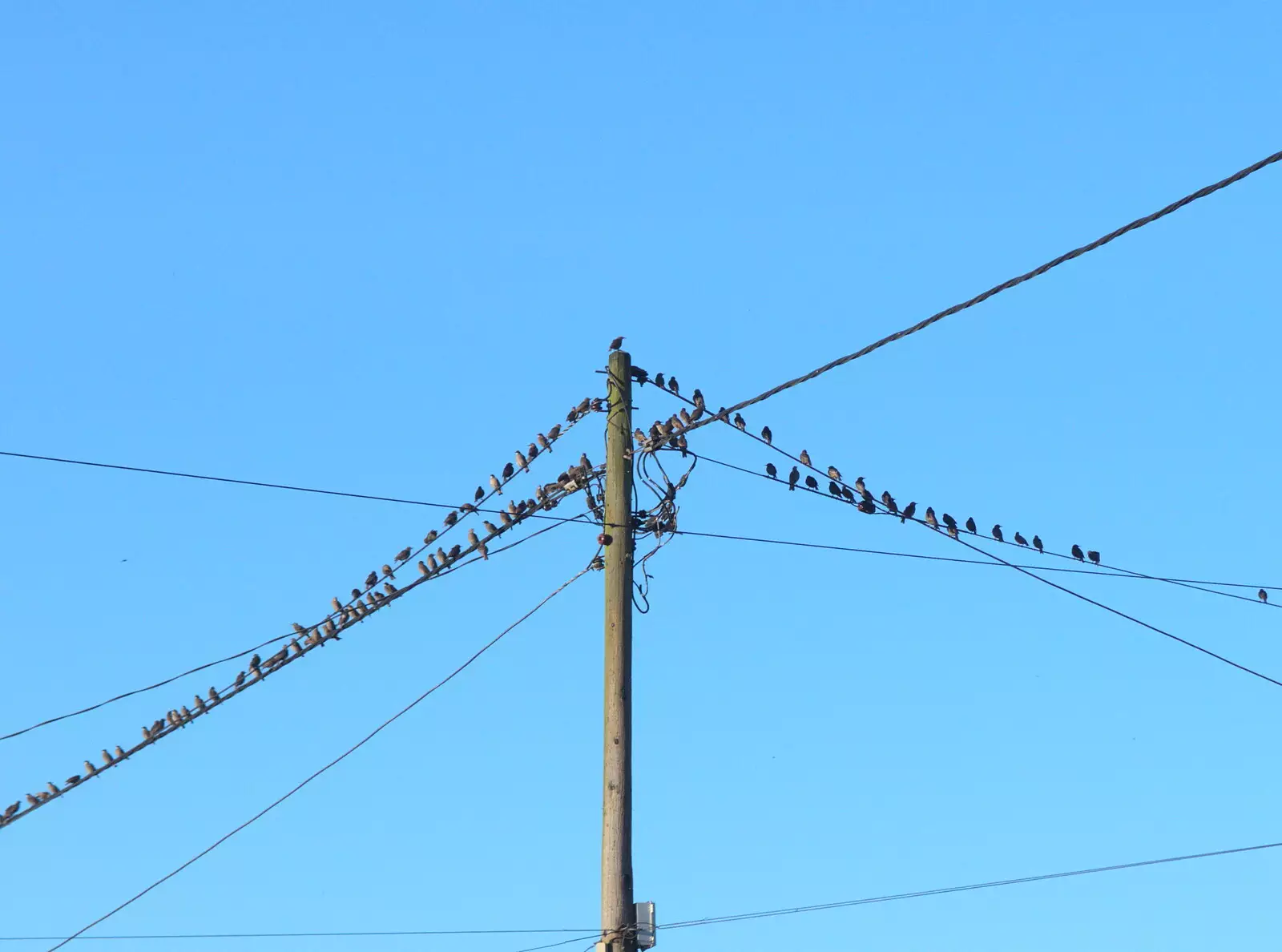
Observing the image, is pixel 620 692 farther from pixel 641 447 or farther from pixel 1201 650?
pixel 1201 650

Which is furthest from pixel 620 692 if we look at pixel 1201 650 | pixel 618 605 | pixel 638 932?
pixel 1201 650

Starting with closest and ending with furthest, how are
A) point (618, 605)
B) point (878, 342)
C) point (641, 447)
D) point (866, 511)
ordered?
point (878, 342), point (618, 605), point (641, 447), point (866, 511)

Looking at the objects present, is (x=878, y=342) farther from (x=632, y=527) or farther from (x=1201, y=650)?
(x=1201, y=650)

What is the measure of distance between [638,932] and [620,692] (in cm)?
172

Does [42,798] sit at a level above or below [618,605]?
below

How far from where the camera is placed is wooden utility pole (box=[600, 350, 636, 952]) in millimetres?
12320

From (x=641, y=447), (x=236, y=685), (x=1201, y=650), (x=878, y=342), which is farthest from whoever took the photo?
(x=1201, y=650)

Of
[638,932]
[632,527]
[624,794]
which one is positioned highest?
[632,527]

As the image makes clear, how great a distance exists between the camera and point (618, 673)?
12.9 m

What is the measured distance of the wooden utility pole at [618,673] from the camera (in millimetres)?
12320

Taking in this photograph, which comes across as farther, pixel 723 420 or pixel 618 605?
pixel 723 420

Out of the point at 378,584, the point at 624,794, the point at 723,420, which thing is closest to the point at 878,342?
the point at 723,420

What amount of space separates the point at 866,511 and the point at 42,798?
7.51 meters

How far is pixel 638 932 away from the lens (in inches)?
483
